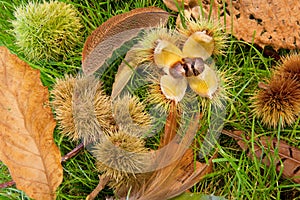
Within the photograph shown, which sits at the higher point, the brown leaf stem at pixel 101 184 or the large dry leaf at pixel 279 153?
the brown leaf stem at pixel 101 184

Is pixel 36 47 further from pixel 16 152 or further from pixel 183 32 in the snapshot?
pixel 183 32

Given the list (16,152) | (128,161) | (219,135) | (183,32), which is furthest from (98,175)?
(183,32)

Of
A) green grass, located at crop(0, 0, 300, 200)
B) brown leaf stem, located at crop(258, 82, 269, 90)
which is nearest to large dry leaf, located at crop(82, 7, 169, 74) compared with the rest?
green grass, located at crop(0, 0, 300, 200)

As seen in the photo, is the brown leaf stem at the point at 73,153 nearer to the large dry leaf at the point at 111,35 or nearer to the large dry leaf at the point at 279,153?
the large dry leaf at the point at 111,35

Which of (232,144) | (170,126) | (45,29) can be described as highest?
(45,29)

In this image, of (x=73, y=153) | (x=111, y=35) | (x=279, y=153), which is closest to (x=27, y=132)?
(x=73, y=153)

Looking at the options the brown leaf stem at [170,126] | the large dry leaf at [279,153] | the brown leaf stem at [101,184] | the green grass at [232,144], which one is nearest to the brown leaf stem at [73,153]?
the green grass at [232,144]

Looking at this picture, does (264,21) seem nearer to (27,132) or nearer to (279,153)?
(279,153)
